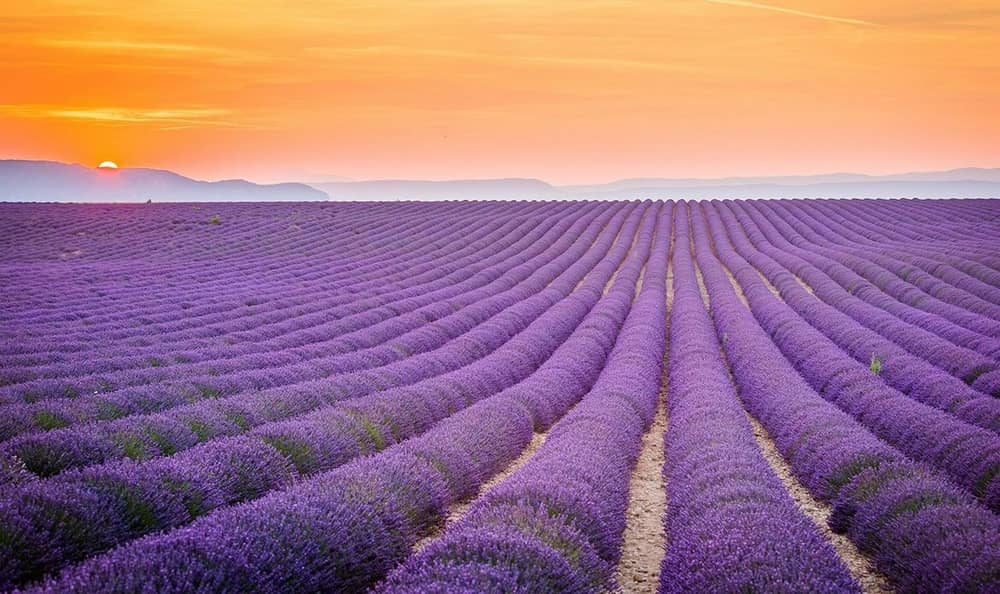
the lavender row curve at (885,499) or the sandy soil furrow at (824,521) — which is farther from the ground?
the lavender row curve at (885,499)

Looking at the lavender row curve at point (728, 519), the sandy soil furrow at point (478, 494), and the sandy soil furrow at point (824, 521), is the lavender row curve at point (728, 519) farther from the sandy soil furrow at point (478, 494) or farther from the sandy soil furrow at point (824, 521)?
the sandy soil furrow at point (478, 494)

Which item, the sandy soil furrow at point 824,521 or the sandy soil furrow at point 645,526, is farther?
the sandy soil furrow at point 645,526

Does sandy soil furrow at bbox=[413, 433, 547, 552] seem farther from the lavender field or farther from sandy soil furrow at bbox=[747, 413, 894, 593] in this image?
sandy soil furrow at bbox=[747, 413, 894, 593]

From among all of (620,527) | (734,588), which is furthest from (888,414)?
(734,588)

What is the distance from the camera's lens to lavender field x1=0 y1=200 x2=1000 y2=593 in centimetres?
477

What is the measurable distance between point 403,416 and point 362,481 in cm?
316

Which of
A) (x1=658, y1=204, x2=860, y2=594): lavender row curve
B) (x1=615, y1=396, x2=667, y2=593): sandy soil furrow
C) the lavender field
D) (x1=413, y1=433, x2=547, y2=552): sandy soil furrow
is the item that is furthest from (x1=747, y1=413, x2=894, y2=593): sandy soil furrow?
(x1=413, y1=433, x2=547, y2=552): sandy soil furrow

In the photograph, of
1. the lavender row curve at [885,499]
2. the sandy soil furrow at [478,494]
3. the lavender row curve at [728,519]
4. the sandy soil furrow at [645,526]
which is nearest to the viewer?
the lavender row curve at [728,519]

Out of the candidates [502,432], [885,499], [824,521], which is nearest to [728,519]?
[885,499]

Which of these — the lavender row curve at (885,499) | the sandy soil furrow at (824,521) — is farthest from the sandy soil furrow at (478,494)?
the lavender row curve at (885,499)

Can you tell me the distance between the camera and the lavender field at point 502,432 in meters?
4.77

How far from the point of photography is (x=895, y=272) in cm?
2292

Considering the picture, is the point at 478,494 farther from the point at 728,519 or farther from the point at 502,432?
the point at 728,519

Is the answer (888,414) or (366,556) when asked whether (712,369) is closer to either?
(888,414)
